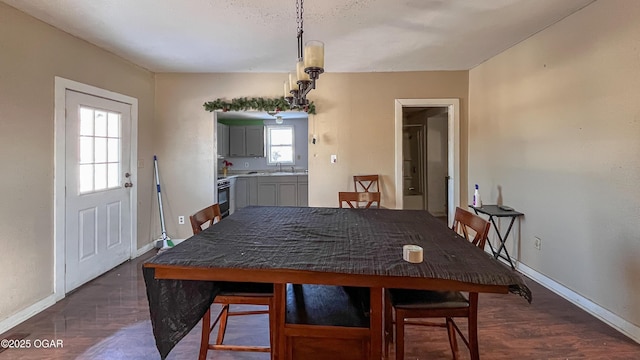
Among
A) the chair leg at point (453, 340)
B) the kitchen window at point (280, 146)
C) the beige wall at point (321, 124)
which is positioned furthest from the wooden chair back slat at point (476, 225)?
the kitchen window at point (280, 146)

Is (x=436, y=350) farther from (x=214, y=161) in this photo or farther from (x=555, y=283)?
(x=214, y=161)

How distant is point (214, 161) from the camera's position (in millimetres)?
4148

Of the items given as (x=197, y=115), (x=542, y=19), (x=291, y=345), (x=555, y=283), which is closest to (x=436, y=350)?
(x=291, y=345)

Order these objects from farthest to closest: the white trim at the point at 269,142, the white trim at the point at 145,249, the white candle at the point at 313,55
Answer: the white trim at the point at 269,142 → the white trim at the point at 145,249 → the white candle at the point at 313,55

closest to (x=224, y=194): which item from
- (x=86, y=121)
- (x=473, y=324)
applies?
(x=86, y=121)

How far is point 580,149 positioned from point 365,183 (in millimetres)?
2259

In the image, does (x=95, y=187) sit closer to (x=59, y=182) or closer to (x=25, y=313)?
(x=59, y=182)

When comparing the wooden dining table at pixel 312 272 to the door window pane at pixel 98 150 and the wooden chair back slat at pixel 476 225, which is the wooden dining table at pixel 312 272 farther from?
the door window pane at pixel 98 150

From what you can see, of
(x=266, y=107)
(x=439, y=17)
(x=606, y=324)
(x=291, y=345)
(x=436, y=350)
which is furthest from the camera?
(x=266, y=107)

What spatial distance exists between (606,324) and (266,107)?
3823 mm

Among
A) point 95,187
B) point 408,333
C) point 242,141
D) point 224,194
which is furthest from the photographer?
point 242,141

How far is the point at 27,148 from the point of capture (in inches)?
95.3

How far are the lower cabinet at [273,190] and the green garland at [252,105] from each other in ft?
6.99

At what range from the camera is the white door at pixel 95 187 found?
9.31ft
